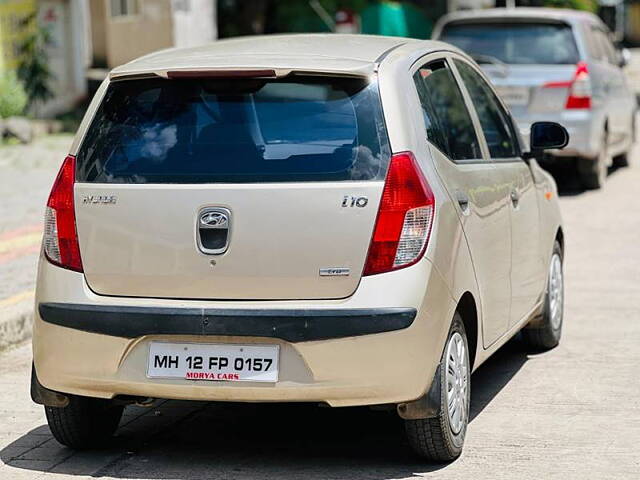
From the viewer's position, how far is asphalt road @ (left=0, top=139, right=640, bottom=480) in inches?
212

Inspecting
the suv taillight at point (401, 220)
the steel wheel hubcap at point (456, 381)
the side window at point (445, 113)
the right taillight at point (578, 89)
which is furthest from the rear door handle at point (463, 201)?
the right taillight at point (578, 89)

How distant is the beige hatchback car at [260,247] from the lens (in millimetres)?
5027

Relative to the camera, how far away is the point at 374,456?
557cm

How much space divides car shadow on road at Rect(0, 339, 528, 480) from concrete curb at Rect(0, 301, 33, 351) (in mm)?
1569

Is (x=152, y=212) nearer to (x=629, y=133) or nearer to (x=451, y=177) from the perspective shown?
(x=451, y=177)

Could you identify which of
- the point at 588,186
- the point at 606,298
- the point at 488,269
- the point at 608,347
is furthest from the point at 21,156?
the point at 488,269

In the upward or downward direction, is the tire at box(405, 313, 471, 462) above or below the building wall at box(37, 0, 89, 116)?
above

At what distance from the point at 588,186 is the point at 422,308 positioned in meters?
10.2

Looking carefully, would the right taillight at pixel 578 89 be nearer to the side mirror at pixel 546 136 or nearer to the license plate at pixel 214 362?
the side mirror at pixel 546 136

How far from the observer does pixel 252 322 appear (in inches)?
197

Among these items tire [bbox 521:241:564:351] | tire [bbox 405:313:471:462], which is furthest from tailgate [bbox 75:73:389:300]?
tire [bbox 521:241:564:351]

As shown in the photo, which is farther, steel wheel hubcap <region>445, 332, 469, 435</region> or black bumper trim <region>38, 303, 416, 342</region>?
steel wheel hubcap <region>445, 332, 469, 435</region>

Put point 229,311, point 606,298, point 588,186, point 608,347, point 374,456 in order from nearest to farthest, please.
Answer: point 229,311
point 374,456
point 608,347
point 606,298
point 588,186

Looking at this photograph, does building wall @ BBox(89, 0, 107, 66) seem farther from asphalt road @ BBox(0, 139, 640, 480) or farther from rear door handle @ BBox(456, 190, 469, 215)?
rear door handle @ BBox(456, 190, 469, 215)
